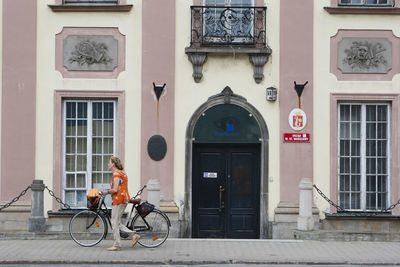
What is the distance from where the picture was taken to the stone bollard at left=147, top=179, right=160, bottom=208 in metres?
15.6

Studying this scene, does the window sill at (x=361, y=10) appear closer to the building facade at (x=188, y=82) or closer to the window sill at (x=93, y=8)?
the building facade at (x=188, y=82)

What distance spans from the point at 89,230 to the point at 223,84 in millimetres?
4628

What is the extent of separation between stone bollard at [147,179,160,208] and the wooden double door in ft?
4.20

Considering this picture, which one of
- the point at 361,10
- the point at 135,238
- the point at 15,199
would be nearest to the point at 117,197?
the point at 135,238

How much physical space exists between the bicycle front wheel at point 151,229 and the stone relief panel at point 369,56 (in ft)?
17.7

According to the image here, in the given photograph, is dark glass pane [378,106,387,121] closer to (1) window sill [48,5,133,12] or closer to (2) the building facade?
(2) the building facade

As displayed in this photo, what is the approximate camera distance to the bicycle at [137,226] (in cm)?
1392

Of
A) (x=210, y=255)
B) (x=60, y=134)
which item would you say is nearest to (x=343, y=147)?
(x=210, y=255)

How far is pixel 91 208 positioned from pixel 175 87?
384 centimetres

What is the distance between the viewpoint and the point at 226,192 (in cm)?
1683

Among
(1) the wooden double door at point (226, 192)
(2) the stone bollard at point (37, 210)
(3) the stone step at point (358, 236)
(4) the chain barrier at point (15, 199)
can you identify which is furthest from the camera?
(1) the wooden double door at point (226, 192)

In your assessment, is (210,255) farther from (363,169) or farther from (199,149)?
(363,169)

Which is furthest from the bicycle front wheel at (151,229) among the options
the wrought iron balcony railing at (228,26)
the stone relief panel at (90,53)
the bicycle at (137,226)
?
the wrought iron balcony railing at (228,26)

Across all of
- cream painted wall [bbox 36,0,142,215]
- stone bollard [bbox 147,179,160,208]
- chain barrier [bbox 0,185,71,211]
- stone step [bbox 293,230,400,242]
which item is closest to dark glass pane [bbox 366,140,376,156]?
stone step [bbox 293,230,400,242]
